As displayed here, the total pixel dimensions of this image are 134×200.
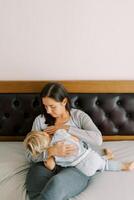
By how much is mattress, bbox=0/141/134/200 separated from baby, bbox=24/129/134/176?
40 mm

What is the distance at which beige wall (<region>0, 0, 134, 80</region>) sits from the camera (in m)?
1.81

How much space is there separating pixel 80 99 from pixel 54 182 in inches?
24.6

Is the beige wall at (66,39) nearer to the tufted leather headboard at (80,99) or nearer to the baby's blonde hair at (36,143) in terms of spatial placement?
the tufted leather headboard at (80,99)

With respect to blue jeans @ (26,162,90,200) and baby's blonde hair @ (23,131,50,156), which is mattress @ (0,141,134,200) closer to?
blue jeans @ (26,162,90,200)

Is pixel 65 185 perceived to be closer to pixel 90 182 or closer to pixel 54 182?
pixel 54 182

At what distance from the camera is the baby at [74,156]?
154 centimetres

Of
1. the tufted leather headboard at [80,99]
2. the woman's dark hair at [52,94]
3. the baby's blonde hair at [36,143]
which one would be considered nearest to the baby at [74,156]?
the baby's blonde hair at [36,143]

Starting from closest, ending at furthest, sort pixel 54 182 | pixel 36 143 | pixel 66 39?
pixel 54 182 → pixel 36 143 → pixel 66 39

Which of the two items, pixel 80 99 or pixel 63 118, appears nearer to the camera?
pixel 63 118

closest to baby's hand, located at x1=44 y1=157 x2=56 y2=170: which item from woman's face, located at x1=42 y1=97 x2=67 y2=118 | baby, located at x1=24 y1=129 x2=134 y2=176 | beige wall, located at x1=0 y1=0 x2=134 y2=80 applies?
baby, located at x1=24 y1=129 x2=134 y2=176

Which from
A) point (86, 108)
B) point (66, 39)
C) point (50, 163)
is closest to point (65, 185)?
point (50, 163)

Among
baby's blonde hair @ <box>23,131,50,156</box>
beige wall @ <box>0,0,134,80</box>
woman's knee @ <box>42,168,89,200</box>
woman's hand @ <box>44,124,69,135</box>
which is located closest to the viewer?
woman's knee @ <box>42,168,89,200</box>

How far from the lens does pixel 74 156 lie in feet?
5.15

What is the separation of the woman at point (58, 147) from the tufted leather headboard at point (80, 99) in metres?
0.16
